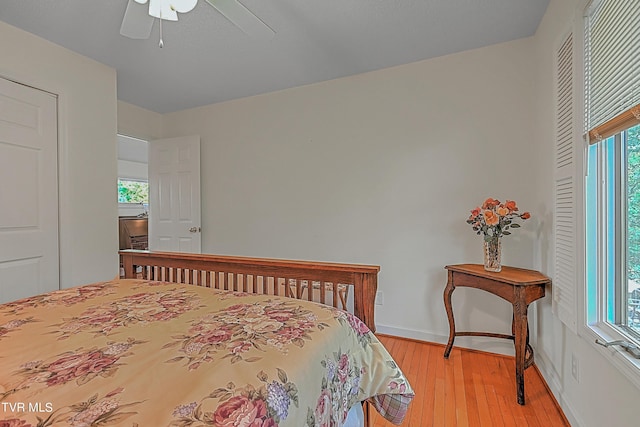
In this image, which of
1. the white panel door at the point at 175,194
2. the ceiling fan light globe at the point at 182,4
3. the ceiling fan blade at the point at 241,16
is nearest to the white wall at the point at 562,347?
the ceiling fan blade at the point at 241,16

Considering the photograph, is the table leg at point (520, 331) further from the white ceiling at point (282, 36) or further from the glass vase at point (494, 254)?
the white ceiling at point (282, 36)

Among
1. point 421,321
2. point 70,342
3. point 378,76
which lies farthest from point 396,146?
point 70,342

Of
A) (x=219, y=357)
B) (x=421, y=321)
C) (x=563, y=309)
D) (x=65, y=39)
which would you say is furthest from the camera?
(x=421, y=321)

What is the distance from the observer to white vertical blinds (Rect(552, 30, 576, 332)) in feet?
5.04

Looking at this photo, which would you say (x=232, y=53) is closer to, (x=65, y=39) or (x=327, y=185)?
(x=65, y=39)

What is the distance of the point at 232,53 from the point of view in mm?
2438

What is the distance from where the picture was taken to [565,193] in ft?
5.41

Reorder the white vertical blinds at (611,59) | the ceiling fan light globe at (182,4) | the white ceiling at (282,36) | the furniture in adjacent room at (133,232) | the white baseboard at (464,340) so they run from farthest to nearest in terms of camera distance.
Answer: the furniture in adjacent room at (133,232), the white baseboard at (464,340), the white ceiling at (282,36), the ceiling fan light globe at (182,4), the white vertical blinds at (611,59)

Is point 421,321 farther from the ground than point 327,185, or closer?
closer

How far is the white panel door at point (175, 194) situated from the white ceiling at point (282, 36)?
0.80 metres

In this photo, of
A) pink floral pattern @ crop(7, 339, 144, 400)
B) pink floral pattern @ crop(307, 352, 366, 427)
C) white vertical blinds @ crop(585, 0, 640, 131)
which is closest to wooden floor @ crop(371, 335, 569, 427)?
pink floral pattern @ crop(307, 352, 366, 427)

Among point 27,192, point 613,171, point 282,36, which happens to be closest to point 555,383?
point 613,171

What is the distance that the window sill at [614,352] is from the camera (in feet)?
3.44

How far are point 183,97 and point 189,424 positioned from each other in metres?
3.41
